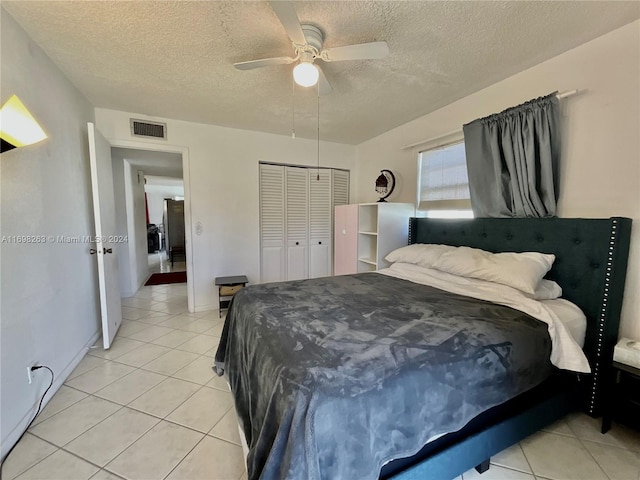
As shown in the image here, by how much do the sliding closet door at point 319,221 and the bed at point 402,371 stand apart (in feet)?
6.59

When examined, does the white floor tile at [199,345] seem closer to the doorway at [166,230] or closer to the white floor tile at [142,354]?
the white floor tile at [142,354]

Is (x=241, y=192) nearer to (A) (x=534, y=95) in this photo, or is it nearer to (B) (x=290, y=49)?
(B) (x=290, y=49)

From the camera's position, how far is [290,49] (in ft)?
6.09

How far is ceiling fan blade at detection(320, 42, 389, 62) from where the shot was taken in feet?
5.00

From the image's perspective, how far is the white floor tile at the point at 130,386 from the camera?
184 centimetres

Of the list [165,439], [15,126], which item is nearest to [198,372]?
[165,439]

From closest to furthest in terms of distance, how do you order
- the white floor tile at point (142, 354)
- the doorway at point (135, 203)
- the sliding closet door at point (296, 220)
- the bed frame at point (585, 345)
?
the bed frame at point (585, 345) → the white floor tile at point (142, 354) → the doorway at point (135, 203) → the sliding closet door at point (296, 220)

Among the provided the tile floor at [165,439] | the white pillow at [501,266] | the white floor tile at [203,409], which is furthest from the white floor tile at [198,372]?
the white pillow at [501,266]

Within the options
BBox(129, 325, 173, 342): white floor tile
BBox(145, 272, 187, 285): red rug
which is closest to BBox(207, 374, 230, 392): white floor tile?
BBox(129, 325, 173, 342): white floor tile

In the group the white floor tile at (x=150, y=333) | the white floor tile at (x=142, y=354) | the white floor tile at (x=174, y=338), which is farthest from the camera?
the white floor tile at (x=150, y=333)

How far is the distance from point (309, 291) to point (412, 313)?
29.1 inches

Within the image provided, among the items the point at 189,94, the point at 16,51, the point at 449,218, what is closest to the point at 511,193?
the point at 449,218

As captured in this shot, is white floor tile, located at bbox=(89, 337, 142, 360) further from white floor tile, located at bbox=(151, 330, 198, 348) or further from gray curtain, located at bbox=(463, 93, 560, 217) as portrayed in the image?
gray curtain, located at bbox=(463, 93, 560, 217)

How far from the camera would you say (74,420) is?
5.33 ft
